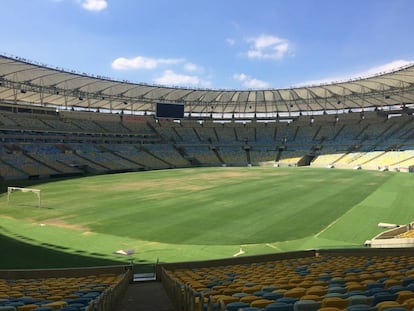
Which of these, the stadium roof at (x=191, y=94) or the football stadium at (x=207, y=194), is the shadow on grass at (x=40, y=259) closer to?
the football stadium at (x=207, y=194)

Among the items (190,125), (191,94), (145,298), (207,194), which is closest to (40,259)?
(145,298)

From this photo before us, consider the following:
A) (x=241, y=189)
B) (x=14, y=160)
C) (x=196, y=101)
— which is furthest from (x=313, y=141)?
(x=14, y=160)

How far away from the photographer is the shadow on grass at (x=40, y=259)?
52.6 ft

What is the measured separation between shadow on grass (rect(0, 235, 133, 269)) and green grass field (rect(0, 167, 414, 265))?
1.22 feet

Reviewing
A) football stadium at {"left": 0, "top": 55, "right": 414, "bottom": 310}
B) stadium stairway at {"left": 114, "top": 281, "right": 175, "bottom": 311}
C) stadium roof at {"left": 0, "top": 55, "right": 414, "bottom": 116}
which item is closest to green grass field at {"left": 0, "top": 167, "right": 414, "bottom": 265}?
football stadium at {"left": 0, "top": 55, "right": 414, "bottom": 310}

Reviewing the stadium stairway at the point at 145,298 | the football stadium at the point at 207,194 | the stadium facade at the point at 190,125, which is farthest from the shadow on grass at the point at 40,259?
the stadium facade at the point at 190,125

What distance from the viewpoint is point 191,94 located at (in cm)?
8031

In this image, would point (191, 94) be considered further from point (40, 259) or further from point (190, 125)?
point (40, 259)

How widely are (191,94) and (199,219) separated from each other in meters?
58.9

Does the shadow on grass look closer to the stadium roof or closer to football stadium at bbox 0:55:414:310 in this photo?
football stadium at bbox 0:55:414:310

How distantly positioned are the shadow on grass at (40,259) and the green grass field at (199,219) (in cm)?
37

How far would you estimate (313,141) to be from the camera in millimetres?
87562

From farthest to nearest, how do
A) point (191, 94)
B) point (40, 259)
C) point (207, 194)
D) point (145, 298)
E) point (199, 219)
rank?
point (191, 94) → point (207, 194) → point (199, 219) → point (40, 259) → point (145, 298)

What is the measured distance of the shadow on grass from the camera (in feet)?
52.6
